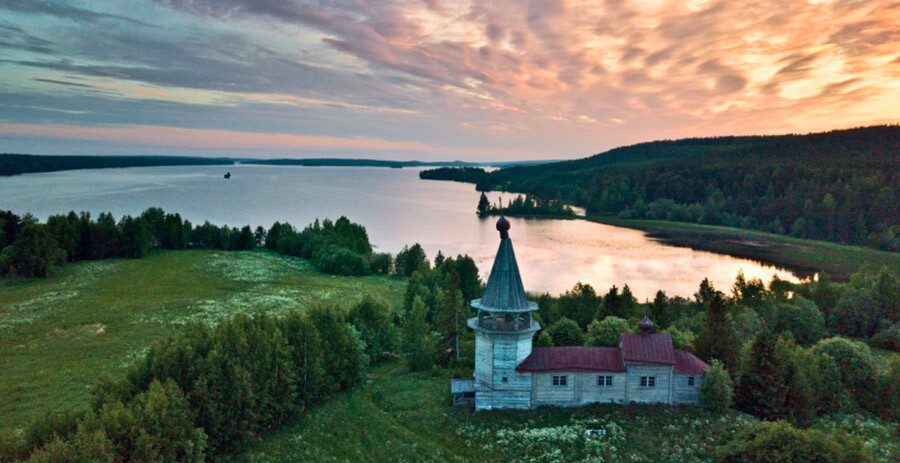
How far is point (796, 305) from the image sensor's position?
51.3 m

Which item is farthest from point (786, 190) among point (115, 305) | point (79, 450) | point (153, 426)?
point (79, 450)

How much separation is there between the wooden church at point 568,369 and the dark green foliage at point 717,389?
456mm

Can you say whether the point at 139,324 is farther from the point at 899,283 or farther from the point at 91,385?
the point at 899,283

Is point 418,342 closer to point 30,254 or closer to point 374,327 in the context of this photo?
point 374,327

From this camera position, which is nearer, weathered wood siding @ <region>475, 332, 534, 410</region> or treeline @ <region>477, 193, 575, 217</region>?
weathered wood siding @ <region>475, 332, 534, 410</region>

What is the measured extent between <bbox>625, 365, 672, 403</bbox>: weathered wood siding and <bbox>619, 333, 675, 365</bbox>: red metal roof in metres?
0.54

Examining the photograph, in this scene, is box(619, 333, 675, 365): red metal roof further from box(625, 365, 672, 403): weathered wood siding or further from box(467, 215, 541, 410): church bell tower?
box(467, 215, 541, 410): church bell tower

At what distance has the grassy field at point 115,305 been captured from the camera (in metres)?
34.0

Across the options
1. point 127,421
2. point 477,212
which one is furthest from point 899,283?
point 477,212

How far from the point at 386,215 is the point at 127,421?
129 metres

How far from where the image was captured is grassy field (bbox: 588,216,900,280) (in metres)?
89.4

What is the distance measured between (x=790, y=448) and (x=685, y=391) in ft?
25.4

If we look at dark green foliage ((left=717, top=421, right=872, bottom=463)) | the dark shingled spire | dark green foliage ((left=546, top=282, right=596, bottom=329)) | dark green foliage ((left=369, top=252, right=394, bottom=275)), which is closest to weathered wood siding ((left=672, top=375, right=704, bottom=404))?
dark green foliage ((left=717, top=421, right=872, bottom=463))

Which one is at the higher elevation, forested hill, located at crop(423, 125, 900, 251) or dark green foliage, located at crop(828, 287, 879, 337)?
forested hill, located at crop(423, 125, 900, 251)
